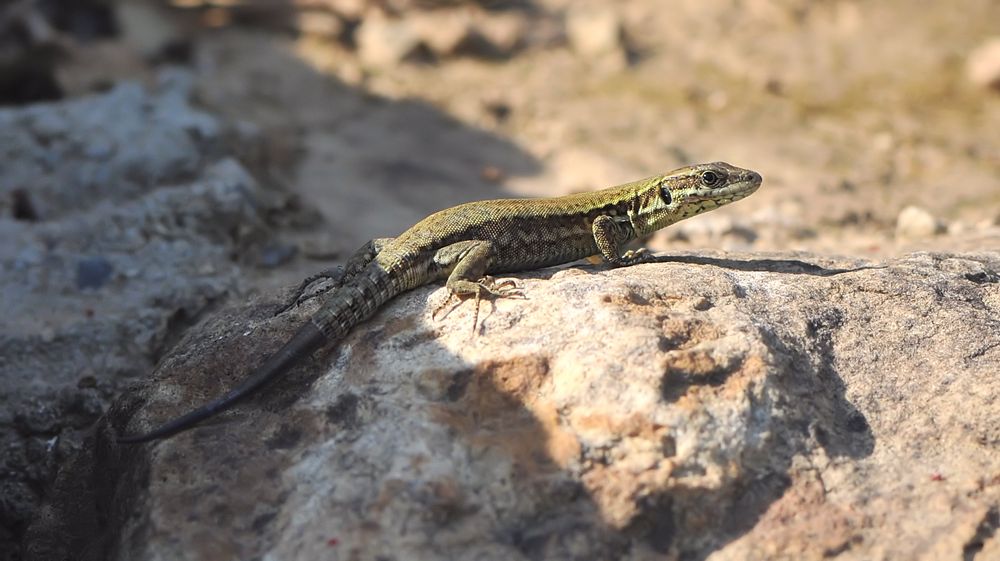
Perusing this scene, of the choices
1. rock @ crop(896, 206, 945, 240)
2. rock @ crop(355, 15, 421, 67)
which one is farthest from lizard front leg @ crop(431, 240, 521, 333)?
rock @ crop(355, 15, 421, 67)

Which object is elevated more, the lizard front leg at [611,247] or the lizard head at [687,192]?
the lizard head at [687,192]

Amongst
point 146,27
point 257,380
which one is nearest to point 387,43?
point 146,27

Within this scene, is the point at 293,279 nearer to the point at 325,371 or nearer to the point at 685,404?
the point at 325,371

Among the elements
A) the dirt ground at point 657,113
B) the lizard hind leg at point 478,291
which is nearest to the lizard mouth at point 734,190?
the lizard hind leg at point 478,291

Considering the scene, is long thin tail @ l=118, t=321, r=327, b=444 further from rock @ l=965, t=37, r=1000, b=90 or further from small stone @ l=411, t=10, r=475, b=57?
rock @ l=965, t=37, r=1000, b=90

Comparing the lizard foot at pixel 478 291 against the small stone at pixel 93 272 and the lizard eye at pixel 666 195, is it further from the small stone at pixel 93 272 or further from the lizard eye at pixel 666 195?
the small stone at pixel 93 272

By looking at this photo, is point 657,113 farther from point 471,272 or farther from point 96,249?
point 471,272
